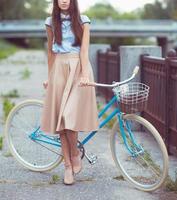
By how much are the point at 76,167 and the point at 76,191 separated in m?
0.30

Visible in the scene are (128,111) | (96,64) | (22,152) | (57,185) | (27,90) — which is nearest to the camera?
(128,111)

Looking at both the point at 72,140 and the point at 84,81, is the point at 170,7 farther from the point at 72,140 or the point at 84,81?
the point at 84,81

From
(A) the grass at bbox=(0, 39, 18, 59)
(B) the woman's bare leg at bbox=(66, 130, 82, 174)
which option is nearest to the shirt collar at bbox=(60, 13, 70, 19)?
(B) the woman's bare leg at bbox=(66, 130, 82, 174)

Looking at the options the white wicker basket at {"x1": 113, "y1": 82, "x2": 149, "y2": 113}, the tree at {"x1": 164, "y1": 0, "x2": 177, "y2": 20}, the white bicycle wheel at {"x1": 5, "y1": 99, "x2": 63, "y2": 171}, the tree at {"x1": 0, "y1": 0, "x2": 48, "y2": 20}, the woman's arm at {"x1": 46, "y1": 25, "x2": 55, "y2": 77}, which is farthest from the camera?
the tree at {"x1": 164, "y1": 0, "x2": 177, "y2": 20}

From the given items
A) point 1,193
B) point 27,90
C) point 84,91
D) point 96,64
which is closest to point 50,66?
point 84,91

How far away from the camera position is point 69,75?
17.4 ft

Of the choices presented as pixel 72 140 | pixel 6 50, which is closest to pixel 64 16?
pixel 72 140

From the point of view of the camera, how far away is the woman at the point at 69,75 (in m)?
5.28

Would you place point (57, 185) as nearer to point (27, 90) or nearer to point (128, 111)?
point (128, 111)

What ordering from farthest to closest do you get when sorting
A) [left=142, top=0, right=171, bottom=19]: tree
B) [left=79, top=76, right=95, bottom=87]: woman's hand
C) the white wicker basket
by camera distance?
[left=142, top=0, right=171, bottom=19]: tree < [left=79, top=76, right=95, bottom=87]: woman's hand < the white wicker basket

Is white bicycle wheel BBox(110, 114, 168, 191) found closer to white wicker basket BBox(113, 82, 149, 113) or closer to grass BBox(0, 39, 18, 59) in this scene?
white wicker basket BBox(113, 82, 149, 113)

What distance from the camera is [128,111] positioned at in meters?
5.19

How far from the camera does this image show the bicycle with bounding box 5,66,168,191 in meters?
5.12

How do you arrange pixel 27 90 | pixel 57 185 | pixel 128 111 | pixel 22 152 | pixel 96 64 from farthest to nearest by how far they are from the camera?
pixel 27 90 < pixel 96 64 < pixel 22 152 < pixel 57 185 < pixel 128 111
